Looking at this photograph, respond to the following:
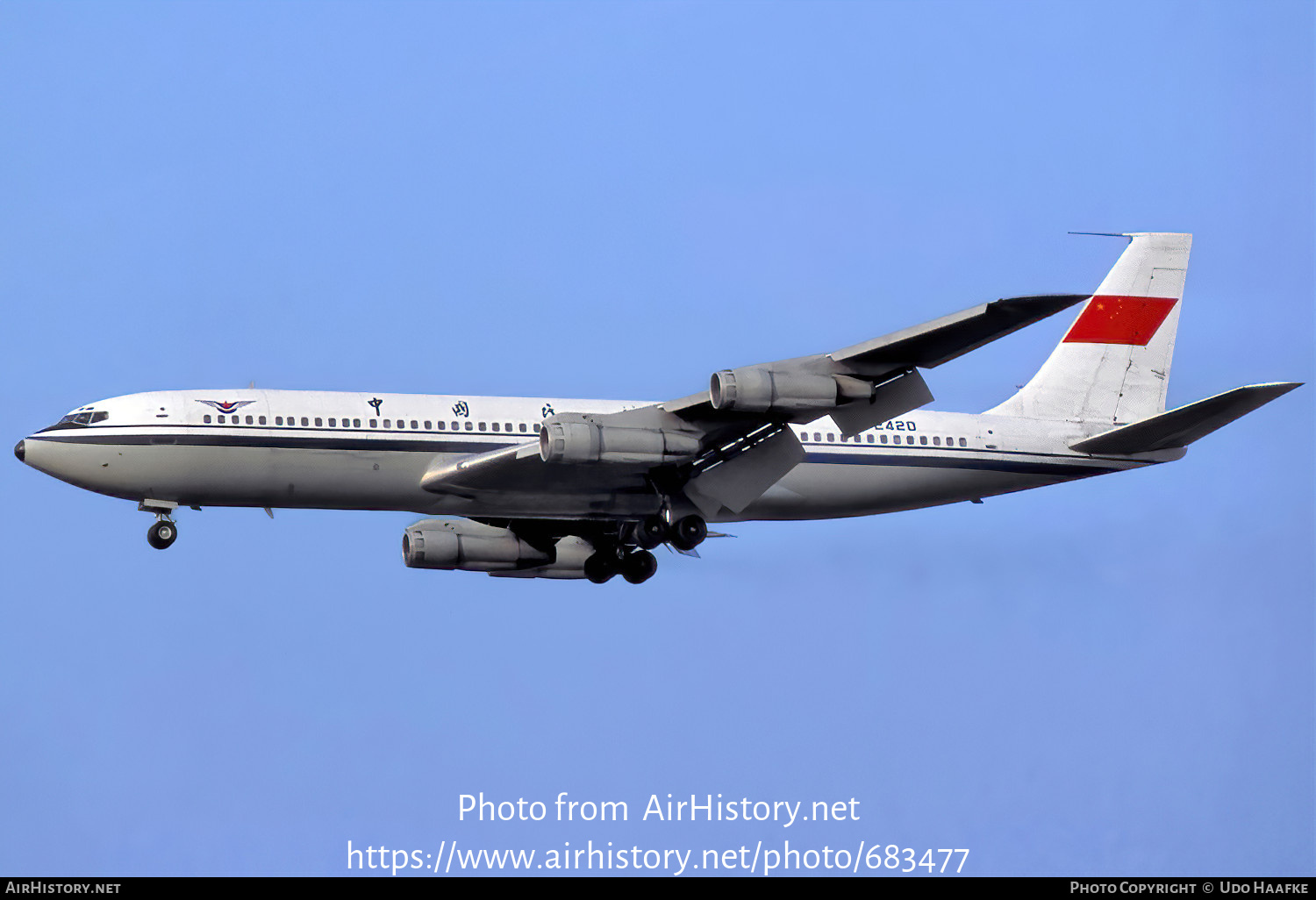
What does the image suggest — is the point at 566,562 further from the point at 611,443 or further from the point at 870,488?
the point at 611,443

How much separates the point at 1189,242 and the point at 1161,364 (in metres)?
3.53

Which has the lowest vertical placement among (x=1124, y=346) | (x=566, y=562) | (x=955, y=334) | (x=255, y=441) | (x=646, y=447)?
(x=566, y=562)

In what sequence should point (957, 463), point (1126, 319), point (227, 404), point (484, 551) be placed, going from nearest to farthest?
point (227, 404)
point (957, 463)
point (484, 551)
point (1126, 319)

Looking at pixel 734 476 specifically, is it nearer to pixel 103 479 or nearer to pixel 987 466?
pixel 987 466

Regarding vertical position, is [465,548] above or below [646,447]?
below

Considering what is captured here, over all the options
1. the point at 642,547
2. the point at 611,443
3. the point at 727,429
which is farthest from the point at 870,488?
the point at 611,443

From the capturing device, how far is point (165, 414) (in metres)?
42.2

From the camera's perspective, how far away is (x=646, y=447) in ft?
131

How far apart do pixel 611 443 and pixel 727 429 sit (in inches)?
108

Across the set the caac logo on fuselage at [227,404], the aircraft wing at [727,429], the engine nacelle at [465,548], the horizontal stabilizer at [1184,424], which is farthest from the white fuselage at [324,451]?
the horizontal stabilizer at [1184,424]

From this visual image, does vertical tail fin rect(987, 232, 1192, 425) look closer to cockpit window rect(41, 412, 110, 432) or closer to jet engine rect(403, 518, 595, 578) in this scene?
A: jet engine rect(403, 518, 595, 578)

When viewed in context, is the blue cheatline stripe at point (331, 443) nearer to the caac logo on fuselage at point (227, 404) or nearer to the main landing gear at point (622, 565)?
the caac logo on fuselage at point (227, 404)

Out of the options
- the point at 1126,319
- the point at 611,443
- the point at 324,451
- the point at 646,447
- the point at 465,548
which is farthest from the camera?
the point at 1126,319

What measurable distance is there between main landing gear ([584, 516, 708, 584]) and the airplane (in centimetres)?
6
